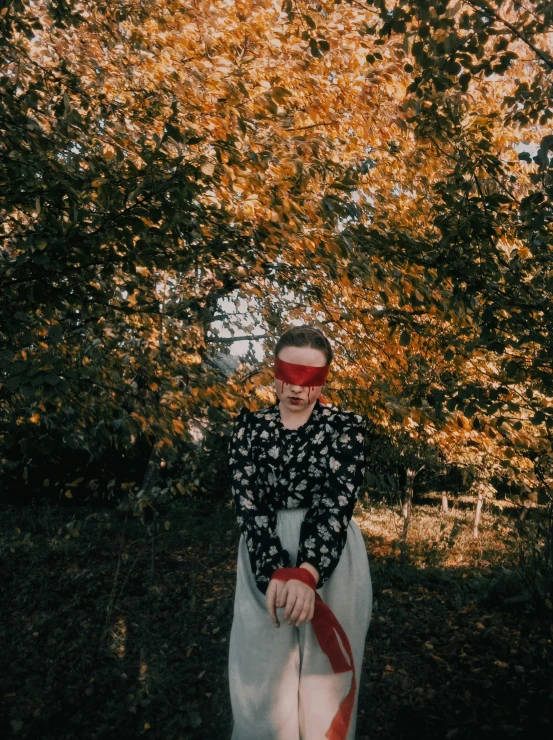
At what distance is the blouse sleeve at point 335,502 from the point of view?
1594mm

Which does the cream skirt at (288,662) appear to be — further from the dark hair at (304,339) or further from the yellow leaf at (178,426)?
the yellow leaf at (178,426)

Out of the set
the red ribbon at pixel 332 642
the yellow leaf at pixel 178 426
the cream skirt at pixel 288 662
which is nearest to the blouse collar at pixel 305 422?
the cream skirt at pixel 288 662

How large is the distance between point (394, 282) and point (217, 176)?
1.26 metres

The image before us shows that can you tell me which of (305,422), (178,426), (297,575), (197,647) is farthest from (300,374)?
(197,647)

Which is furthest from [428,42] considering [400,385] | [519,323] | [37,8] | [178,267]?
[37,8]

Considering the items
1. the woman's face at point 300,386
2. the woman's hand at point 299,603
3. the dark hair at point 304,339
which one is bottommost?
the woman's hand at point 299,603

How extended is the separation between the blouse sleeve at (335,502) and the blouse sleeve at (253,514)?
93 mm

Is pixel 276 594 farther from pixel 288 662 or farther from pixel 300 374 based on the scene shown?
pixel 300 374

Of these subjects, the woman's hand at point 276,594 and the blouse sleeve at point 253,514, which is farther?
the blouse sleeve at point 253,514

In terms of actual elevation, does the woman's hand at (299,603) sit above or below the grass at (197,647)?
above

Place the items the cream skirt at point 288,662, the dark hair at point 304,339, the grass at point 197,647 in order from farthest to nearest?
the grass at point 197,647
the dark hair at point 304,339
the cream skirt at point 288,662

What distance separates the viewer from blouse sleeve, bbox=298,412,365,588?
1.59 m

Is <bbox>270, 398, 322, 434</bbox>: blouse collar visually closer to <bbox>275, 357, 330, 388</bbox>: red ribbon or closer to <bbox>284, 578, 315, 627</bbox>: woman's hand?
<bbox>275, 357, 330, 388</bbox>: red ribbon

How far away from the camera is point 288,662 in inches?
68.2
